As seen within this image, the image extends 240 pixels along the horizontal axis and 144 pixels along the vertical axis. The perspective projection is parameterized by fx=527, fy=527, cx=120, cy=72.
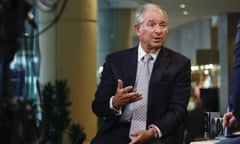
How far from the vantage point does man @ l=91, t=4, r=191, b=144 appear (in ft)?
9.29

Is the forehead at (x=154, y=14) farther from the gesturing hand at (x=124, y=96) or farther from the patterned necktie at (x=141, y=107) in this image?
the gesturing hand at (x=124, y=96)

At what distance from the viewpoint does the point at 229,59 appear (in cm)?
1340

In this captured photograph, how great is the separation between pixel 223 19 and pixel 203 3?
2.52 meters

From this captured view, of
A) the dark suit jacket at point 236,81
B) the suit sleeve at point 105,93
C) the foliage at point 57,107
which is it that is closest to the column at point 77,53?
the foliage at point 57,107

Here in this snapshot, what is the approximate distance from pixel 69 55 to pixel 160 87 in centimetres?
393

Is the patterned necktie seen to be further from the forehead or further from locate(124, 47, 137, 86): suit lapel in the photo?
the forehead

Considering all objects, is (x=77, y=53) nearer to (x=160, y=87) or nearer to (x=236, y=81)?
(x=160, y=87)

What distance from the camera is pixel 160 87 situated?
2855mm

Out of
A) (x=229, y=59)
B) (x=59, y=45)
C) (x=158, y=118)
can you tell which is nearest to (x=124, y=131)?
(x=158, y=118)

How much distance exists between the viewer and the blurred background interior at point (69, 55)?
65.6 inches

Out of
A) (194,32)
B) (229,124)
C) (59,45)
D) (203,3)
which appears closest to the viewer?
(229,124)

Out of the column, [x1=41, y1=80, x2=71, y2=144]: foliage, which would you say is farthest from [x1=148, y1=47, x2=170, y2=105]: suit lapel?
the column

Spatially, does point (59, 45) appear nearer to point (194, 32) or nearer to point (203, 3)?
point (203, 3)

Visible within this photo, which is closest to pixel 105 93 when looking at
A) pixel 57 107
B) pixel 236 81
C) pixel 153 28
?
pixel 153 28
